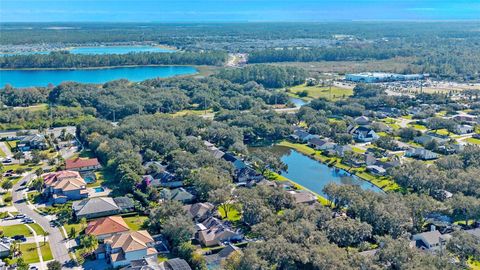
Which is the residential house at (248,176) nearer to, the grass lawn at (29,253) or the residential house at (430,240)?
the residential house at (430,240)

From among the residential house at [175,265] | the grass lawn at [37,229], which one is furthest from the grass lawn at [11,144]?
the residential house at [175,265]

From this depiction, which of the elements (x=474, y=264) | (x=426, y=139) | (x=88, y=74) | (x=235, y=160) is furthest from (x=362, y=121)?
(x=88, y=74)

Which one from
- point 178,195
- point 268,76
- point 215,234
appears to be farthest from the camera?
point 268,76

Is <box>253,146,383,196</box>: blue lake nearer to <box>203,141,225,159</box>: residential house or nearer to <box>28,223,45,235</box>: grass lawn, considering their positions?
<box>203,141,225,159</box>: residential house

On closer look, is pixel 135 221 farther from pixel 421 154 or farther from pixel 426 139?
pixel 426 139

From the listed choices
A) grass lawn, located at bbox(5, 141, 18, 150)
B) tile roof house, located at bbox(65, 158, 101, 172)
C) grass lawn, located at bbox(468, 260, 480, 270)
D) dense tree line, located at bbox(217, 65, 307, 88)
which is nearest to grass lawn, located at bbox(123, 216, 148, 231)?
tile roof house, located at bbox(65, 158, 101, 172)

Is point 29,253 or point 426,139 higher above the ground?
point 426,139
